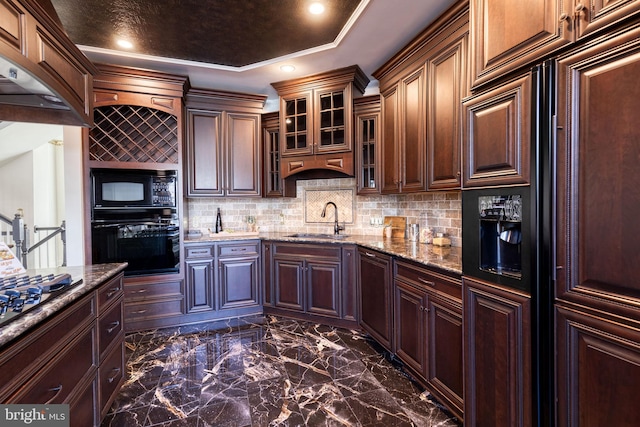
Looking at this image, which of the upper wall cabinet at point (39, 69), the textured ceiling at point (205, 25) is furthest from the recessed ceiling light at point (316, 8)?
the upper wall cabinet at point (39, 69)

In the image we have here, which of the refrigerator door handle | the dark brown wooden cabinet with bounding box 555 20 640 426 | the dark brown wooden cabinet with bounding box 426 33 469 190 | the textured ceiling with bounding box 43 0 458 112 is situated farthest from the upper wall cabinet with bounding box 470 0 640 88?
the textured ceiling with bounding box 43 0 458 112

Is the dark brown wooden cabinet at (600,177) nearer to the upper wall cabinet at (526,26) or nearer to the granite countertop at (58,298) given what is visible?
the upper wall cabinet at (526,26)

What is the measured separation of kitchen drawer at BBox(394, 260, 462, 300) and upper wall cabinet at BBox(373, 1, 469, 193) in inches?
25.4

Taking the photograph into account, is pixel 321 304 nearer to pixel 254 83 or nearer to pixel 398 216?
pixel 398 216

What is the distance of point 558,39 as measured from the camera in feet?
3.60

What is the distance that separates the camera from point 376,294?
2.66 m

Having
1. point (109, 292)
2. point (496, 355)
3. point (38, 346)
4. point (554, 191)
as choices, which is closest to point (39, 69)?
point (38, 346)

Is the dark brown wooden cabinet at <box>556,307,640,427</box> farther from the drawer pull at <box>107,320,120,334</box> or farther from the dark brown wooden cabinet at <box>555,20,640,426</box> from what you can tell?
the drawer pull at <box>107,320,120,334</box>

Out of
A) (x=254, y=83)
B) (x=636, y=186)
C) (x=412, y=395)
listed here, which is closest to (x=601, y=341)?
(x=636, y=186)

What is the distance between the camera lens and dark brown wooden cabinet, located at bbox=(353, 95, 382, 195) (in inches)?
125

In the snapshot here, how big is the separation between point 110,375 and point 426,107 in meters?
2.84

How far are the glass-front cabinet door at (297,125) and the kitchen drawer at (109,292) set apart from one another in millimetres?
2167

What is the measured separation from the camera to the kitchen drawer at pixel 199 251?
10.6 feet

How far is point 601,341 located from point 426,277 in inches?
39.1
